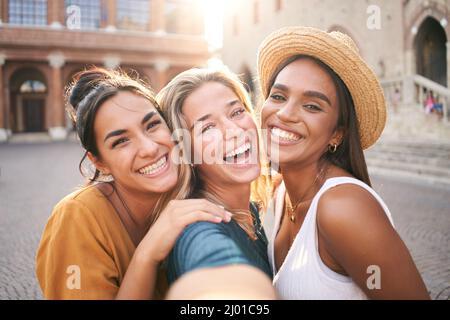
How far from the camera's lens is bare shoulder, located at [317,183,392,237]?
1520mm

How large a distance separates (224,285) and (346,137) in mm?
1278

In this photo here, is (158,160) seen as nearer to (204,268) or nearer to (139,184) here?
(139,184)

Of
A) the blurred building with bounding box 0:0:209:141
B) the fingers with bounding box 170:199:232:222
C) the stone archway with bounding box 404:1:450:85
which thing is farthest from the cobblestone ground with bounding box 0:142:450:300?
the blurred building with bounding box 0:0:209:141

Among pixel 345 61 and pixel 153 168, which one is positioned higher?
pixel 345 61

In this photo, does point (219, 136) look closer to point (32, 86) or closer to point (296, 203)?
point (296, 203)

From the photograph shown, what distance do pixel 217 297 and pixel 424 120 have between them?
12859 mm

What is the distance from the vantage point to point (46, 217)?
741 centimetres

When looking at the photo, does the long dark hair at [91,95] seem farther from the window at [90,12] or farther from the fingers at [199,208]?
the window at [90,12]

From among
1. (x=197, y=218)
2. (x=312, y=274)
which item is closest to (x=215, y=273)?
(x=197, y=218)

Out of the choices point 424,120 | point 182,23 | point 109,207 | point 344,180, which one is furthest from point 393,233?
point 182,23

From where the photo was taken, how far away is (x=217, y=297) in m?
1.12

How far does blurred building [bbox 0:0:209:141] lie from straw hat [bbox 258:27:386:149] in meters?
24.5

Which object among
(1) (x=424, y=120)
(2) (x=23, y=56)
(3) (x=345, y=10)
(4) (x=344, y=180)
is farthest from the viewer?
(2) (x=23, y=56)

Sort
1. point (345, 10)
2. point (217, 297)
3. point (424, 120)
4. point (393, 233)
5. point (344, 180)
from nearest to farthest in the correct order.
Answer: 1. point (217, 297)
2. point (393, 233)
3. point (344, 180)
4. point (424, 120)
5. point (345, 10)
